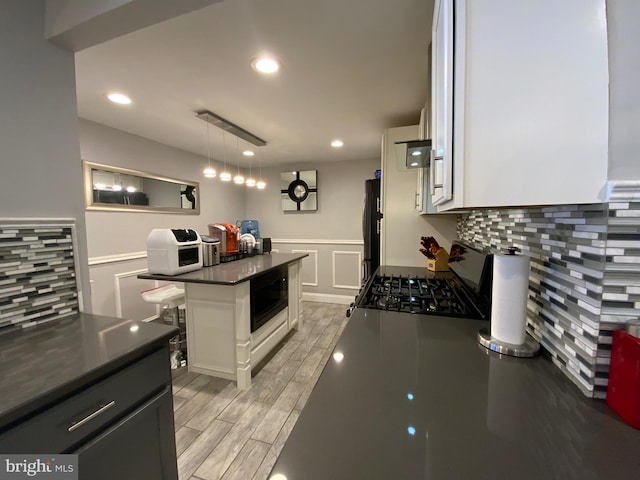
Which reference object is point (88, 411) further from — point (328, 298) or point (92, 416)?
point (328, 298)

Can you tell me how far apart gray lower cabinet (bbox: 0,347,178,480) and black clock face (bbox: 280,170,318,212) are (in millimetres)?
3442

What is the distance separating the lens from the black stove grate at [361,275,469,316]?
4.02 feet

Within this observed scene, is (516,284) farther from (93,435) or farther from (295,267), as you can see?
(295,267)

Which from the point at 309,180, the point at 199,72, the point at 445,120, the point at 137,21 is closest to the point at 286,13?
the point at 137,21

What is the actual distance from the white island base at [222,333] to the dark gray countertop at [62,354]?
0.92 meters

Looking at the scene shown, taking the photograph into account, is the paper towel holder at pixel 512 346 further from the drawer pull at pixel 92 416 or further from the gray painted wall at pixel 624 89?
the drawer pull at pixel 92 416

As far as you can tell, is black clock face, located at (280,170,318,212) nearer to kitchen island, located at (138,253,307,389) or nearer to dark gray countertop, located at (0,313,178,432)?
kitchen island, located at (138,253,307,389)

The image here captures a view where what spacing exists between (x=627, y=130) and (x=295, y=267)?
2.81 metres

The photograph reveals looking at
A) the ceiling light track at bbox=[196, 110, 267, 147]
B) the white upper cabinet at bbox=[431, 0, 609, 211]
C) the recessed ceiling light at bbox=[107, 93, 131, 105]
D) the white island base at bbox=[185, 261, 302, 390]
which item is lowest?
the white island base at bbox=[185, 261, 302, 390]

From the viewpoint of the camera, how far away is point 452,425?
0.54 metres

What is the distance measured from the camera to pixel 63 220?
117 centimetres

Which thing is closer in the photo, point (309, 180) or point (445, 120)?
point (445, 120)

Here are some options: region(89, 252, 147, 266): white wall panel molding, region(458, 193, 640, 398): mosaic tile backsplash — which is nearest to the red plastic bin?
region(458, 193, 640, 398): mosaic tile backsplash

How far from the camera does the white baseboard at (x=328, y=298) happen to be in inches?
166
